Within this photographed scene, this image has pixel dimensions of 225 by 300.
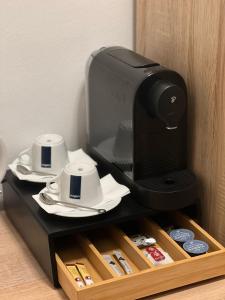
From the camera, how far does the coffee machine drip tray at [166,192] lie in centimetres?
106

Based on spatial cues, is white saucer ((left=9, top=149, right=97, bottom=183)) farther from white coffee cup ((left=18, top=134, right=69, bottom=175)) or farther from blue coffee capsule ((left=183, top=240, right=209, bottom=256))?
blue coffee capsule ((left=183, top=240, right=209, bottom=256))

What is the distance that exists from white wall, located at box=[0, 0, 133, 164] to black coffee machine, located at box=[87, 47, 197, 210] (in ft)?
0.29

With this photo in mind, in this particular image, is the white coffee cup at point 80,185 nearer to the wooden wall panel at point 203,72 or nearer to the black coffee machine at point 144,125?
the black coffee machine at point 144,125

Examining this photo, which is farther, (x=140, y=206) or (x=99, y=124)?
(x=99, y=124)

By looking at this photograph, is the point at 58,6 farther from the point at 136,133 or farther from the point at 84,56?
the point at 136,133

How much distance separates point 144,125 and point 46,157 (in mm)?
229

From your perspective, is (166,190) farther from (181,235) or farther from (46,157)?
(46,157)

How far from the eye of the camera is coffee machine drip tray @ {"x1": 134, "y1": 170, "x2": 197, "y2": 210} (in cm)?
106

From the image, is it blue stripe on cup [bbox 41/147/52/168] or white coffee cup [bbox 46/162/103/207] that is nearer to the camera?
white coffee cup [bbox 46/162/103/207]

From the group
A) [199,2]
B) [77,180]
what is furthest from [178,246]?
[199,2]

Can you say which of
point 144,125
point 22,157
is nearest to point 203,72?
point 144,125

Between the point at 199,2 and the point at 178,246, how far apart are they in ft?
1.42

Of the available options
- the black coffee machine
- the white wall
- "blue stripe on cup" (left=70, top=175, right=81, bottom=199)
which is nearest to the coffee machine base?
the black coffee machine

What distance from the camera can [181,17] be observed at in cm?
112
